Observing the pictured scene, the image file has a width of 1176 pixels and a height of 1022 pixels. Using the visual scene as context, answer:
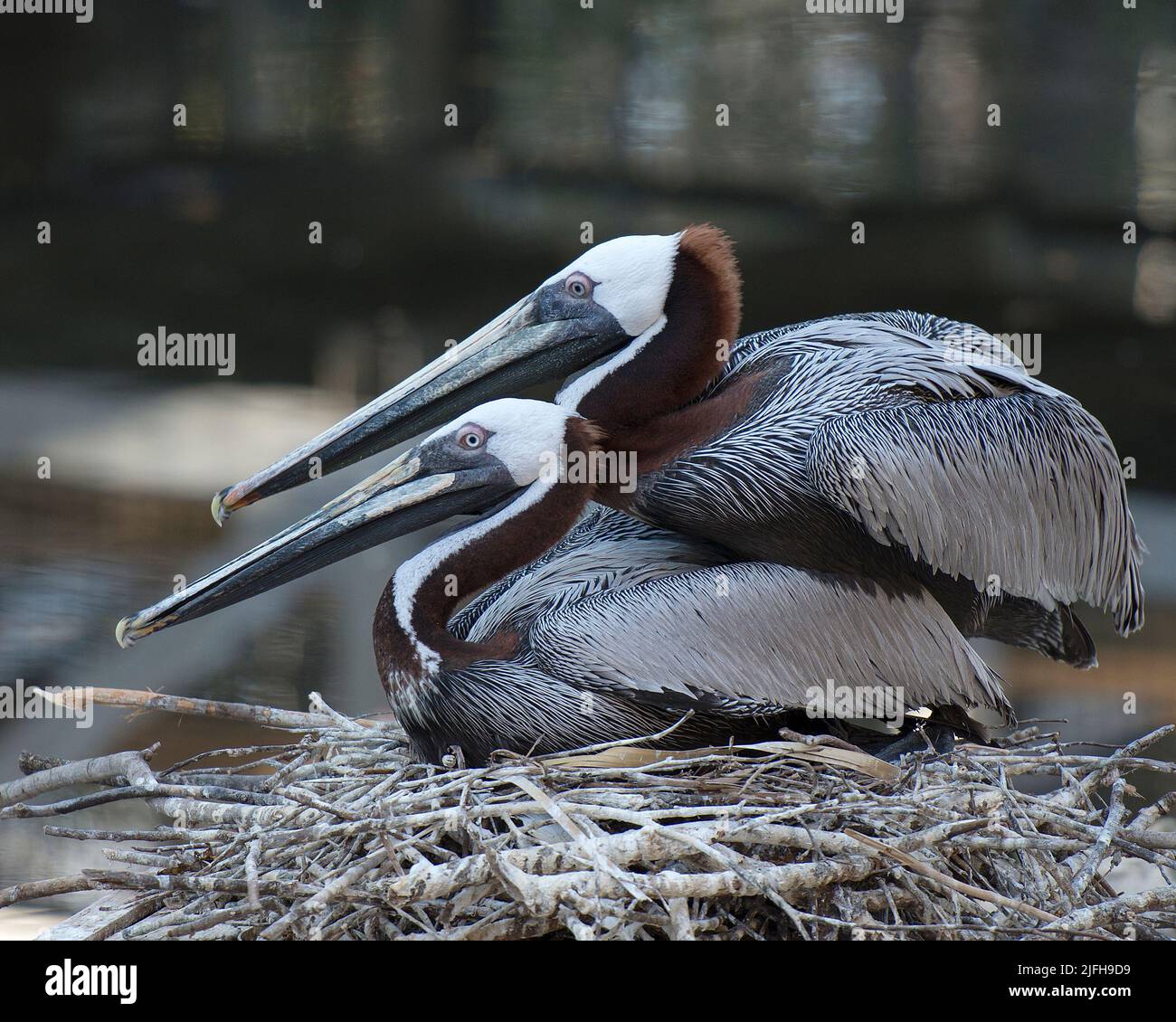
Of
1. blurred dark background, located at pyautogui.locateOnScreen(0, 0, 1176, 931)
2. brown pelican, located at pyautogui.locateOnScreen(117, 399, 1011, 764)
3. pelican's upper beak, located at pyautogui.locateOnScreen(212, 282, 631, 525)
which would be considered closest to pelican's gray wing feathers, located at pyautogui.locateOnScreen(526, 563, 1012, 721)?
brown pelican, located at pyautogui.locateOnScreen(117, 399, 1011, 764)

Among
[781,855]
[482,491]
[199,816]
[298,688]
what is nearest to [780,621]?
[781,855]

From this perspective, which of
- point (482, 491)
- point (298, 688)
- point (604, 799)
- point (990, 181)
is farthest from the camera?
point (990, 181)

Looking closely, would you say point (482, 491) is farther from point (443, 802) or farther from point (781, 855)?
point (781, 855)

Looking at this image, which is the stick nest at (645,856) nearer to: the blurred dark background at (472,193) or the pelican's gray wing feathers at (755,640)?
the pelican's gray wing feathers at (755,640)

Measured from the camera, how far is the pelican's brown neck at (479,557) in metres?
2.57

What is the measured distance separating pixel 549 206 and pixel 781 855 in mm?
3973

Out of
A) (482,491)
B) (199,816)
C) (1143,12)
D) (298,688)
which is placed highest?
(1143,12)

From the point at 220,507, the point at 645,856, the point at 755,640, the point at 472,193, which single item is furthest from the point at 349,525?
the point at 472,193

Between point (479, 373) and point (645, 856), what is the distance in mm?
1066

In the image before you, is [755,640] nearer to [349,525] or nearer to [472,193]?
[349,525]

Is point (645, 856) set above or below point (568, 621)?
below

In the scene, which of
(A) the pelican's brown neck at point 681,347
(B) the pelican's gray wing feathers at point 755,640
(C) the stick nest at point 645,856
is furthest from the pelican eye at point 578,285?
(C) the stick nest at point 645,856

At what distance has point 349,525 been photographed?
2.67 meters

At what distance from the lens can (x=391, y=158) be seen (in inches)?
231
